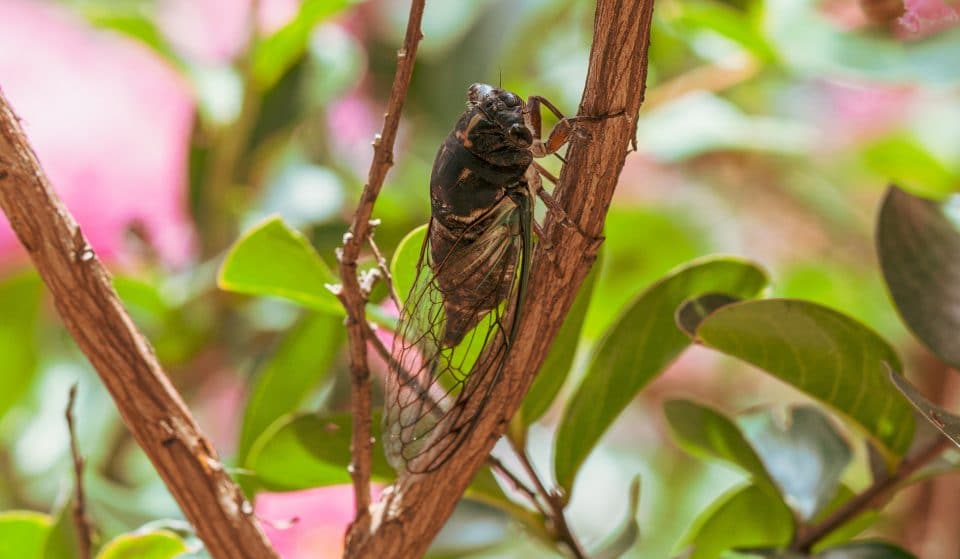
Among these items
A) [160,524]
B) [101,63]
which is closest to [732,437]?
[160,524]

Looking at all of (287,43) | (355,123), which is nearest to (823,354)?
(287,43)

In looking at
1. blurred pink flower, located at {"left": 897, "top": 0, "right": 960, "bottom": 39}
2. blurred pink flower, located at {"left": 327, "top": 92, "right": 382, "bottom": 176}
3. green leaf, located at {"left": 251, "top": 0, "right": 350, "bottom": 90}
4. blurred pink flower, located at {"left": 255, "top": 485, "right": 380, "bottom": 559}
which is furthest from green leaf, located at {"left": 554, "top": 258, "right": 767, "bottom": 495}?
blurred pink flower, located at {"left": 327, "top": 92, "right": 382, "bottom": 176}

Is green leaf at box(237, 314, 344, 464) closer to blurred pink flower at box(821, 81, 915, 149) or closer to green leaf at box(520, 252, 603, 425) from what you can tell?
green leaf at box(520, 252, 603, 425)

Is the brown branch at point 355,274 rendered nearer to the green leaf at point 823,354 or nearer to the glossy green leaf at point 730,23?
the green leaf at point 823,354

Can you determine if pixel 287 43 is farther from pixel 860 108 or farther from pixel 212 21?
pixel 860 108

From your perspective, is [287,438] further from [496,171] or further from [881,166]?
[881,166]
